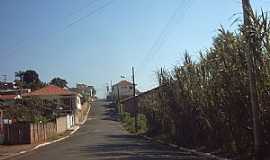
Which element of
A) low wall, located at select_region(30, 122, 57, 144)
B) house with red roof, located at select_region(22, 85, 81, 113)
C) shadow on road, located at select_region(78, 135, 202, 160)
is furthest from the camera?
house with red roof, located at select_region(22, 85, 81, 113)

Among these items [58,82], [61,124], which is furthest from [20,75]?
[61,124]

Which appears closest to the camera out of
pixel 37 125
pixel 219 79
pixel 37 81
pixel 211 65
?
→ pixel 219 79

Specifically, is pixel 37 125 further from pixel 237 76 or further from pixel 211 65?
pixel 237 76

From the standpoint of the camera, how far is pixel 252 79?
19.5m

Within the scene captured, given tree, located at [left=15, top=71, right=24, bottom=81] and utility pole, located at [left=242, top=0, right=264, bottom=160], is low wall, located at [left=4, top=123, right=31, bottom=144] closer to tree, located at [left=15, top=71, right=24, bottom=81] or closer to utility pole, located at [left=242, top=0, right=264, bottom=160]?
utility pole, located at [left=242, top=0, right=264, bottom=160]

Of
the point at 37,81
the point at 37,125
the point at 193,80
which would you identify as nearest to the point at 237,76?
the point at 193,80

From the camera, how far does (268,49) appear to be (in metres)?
19.9

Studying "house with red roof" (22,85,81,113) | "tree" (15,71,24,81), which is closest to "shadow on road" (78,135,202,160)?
"house with red roof" (22,85,81,113)

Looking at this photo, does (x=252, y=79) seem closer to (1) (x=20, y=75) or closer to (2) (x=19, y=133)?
(2) (x=19, y=133)

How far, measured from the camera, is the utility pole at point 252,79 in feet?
63.4

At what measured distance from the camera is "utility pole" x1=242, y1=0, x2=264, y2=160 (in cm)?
1933

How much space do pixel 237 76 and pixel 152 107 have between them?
38046mm

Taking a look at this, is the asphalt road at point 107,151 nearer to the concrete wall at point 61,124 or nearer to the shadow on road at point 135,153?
the shadow on road at point 135,153

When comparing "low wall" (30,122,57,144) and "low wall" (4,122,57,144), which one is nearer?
"low wall" (4,122,57,144)
